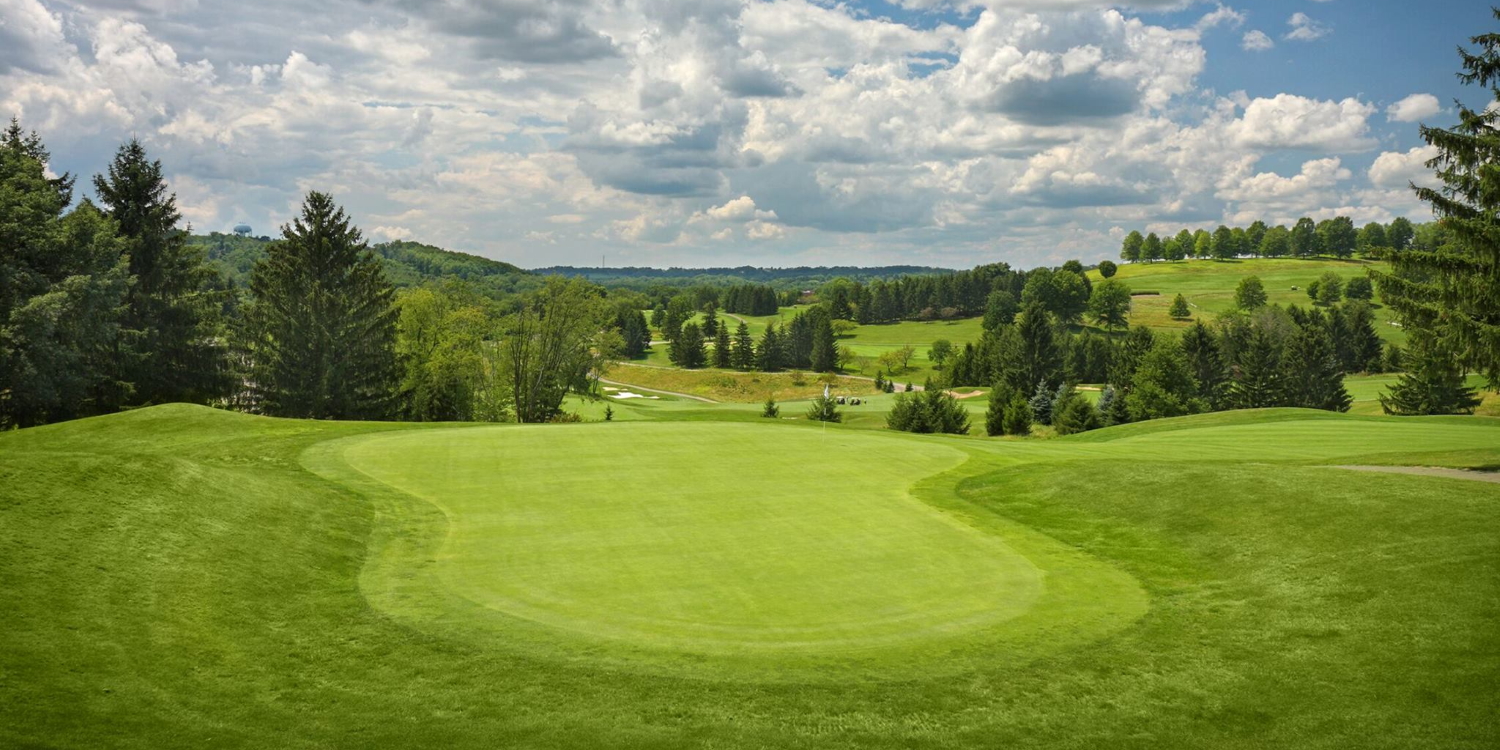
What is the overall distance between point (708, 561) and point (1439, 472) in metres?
18.1

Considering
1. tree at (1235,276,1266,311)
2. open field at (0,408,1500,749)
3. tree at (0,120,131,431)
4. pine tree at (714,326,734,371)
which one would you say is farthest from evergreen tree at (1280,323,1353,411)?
tree at (0,120,131,431)

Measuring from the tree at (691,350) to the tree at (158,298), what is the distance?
106343 millimetres

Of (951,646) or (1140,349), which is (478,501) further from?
(1140,349)

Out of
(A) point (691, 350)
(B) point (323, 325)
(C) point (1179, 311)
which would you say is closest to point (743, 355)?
(A) point (691, 350)

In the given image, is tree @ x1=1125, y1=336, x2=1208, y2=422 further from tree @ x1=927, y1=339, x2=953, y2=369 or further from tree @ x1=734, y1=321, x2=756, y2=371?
tree @ x1=734, y1=321, x2=756, y2=371

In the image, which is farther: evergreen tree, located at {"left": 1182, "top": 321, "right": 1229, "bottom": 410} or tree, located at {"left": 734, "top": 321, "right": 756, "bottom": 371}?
tree, located at {"left": 734, "top": 321, "right": 756, "bottom": 371}

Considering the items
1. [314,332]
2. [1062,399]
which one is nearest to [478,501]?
[314,332]

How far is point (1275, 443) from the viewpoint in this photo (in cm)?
3128

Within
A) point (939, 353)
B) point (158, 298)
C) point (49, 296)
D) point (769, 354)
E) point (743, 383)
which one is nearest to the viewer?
point (49, 296)

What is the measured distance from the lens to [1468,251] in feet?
70.5

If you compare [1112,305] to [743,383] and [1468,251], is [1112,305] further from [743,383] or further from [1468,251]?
[1468,251]

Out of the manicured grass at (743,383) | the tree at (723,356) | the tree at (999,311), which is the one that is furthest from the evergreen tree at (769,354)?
the tree at (999,311)

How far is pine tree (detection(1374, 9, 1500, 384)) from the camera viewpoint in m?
20.4

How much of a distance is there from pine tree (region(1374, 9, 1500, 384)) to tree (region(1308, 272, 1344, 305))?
504ft
